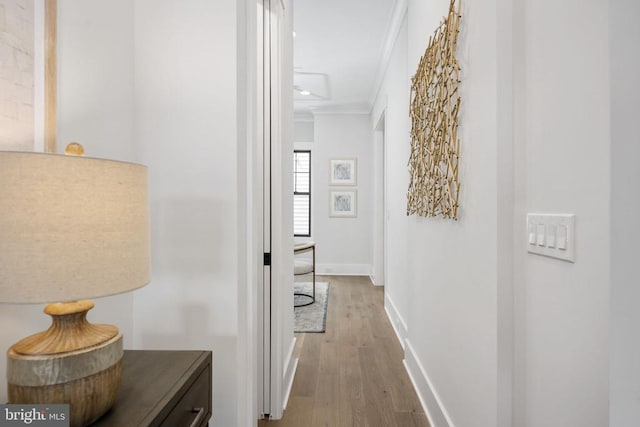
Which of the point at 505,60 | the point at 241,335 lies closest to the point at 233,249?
the point at 241,335

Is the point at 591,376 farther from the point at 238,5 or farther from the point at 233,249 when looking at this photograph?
the point at 238,5

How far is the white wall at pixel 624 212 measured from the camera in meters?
0.42

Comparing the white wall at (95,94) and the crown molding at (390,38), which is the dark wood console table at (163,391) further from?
the crown molding at (390,38)

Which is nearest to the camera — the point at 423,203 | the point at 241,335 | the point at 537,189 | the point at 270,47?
the point at 537,189

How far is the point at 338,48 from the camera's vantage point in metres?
3.90

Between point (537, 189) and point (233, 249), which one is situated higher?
point (537, 189)

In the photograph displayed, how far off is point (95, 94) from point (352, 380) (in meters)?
2.21

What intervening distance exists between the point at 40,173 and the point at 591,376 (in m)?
1.21

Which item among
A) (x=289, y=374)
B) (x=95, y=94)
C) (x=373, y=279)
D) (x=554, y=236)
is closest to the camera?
(x=554, y=236)

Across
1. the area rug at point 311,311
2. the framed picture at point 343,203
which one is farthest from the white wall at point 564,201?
the framed picture at point 343,203

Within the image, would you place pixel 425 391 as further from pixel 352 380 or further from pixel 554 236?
pixel 554 236

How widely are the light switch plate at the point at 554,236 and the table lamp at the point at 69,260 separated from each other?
101cm

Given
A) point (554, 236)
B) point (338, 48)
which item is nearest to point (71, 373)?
point (554, 236)

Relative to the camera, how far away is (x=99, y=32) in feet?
3.76
